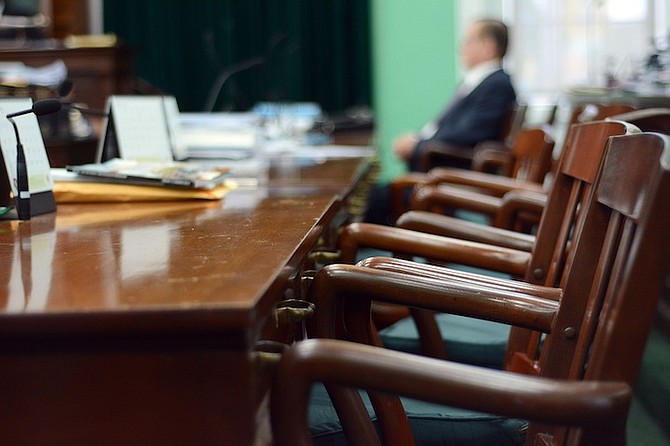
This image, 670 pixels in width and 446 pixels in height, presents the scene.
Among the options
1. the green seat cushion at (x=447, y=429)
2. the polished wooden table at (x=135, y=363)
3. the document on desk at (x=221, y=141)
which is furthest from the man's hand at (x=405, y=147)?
Result: the polished wooden table at (x=135, y=363)

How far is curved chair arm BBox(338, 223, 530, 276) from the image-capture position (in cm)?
147

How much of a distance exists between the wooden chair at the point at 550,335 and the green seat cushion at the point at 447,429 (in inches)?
3.6

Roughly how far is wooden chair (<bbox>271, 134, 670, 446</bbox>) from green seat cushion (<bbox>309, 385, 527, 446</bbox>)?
0.09 metres

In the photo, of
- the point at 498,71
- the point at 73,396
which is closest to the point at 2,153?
the point at 73,396

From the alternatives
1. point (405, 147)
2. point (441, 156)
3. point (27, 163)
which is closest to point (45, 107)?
point (27, 163)

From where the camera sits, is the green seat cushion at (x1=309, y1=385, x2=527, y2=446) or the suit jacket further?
the suit jacket

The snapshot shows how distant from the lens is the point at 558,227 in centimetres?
144

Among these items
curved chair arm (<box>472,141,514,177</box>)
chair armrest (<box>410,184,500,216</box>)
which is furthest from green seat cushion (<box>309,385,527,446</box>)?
curved chair arm (<box>472,141,514,177</box>)

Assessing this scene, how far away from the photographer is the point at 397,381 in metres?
0.75

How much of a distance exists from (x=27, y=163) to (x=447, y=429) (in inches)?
30.2

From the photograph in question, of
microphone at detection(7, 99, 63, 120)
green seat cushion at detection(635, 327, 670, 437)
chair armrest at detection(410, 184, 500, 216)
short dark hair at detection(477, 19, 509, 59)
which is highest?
short dark hair at detection(477, 19, 509, 59)

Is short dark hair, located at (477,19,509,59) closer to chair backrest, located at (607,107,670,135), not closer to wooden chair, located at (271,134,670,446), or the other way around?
chair backrest, located at (607,107,670,135)

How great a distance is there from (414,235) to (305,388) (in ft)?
2.44

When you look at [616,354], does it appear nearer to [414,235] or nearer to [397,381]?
[397,381]
